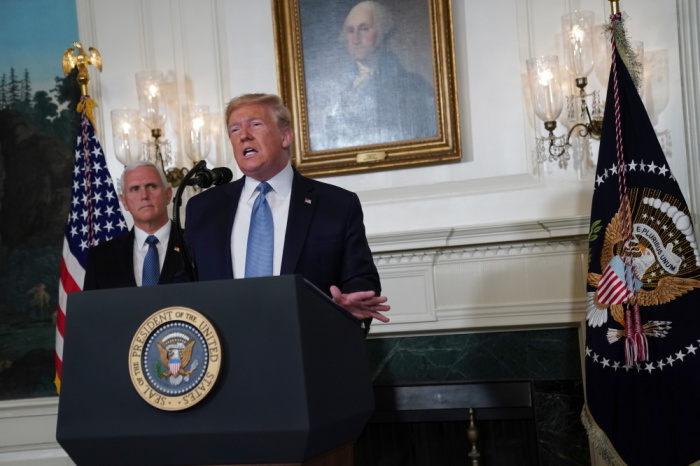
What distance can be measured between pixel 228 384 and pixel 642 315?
89.6 inches

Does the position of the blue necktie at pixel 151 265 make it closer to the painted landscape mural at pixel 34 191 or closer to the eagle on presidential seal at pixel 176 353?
the painted landscape mural at pixel 34 191

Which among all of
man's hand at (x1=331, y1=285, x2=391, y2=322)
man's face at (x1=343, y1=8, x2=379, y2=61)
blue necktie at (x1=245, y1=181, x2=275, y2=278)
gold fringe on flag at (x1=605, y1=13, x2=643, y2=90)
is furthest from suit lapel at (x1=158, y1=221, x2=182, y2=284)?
gold fringe on flag at (x1=605, y1=13, x2=643, y2=90)

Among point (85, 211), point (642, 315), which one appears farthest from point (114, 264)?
point (642, 315)

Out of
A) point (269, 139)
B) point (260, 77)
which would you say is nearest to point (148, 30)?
point (260, 77)

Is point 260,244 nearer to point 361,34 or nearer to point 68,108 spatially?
point 361,34

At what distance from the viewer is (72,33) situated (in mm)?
5246

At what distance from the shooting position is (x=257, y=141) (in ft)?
9.35

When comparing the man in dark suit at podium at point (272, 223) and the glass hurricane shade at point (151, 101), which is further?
the glass hurricane shade at point (151, 101)

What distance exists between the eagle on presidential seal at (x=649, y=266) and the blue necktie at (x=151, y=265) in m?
1.98

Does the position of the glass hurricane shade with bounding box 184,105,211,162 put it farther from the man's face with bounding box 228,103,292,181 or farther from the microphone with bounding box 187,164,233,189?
the microphone with bounding box 187,164,233,189

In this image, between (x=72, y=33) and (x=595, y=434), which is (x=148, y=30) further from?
(x=595, y=434)

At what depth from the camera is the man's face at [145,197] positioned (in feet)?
13.7

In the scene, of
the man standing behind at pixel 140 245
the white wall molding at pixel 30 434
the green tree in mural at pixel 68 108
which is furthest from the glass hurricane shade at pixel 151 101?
the white wall molding at pixel 30 434

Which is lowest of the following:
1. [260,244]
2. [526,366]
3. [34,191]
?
[526,366]
